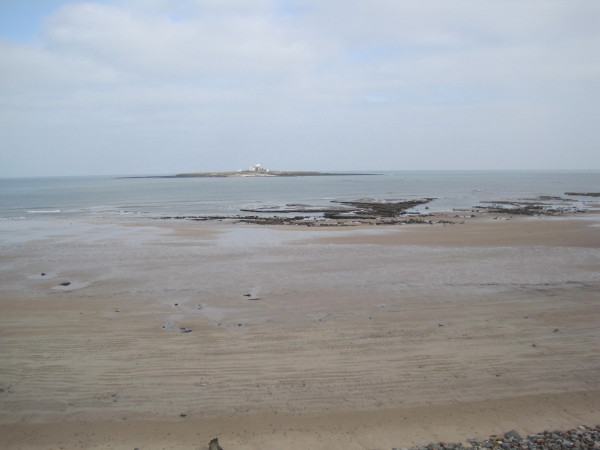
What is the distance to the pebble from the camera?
16.9 feet

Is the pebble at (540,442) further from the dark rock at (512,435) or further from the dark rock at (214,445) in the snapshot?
the dark rock at (214,445)

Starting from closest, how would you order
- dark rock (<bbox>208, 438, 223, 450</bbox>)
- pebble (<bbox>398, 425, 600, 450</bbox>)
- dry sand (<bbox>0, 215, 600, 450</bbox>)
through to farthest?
pebble (<bbox>398, 425, 600, 450</bbox>)
dark rock (<bbox>208, 438, 223, 450</bbox>)
dry sand (<bbox>0, 215, 600, 450</bbox>)

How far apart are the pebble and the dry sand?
0.82 feet

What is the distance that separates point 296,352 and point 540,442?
417cm

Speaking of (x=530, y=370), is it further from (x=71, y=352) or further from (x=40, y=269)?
(x=40, y=269)

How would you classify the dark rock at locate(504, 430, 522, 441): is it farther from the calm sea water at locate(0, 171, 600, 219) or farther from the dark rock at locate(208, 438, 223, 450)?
the calm sea water at locate(0, 171, 600, 219)

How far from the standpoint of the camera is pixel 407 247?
20906 mm

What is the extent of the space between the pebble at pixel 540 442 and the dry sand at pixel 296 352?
250 mm

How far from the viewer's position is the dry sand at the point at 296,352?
237 inches

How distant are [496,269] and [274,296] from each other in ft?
26.5

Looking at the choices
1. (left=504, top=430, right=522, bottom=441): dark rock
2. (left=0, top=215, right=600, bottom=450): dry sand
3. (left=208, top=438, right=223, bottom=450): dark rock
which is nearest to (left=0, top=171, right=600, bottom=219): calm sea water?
(left=0, top=215, right=600, bottom=450): dry sand

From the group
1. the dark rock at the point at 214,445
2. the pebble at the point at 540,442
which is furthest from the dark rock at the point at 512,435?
the dark rock at the point at 214,445

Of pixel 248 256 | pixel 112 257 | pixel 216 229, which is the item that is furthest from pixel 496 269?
pixel 216 229

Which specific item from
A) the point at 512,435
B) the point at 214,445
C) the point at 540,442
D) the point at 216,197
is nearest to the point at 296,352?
the point at 214,445
